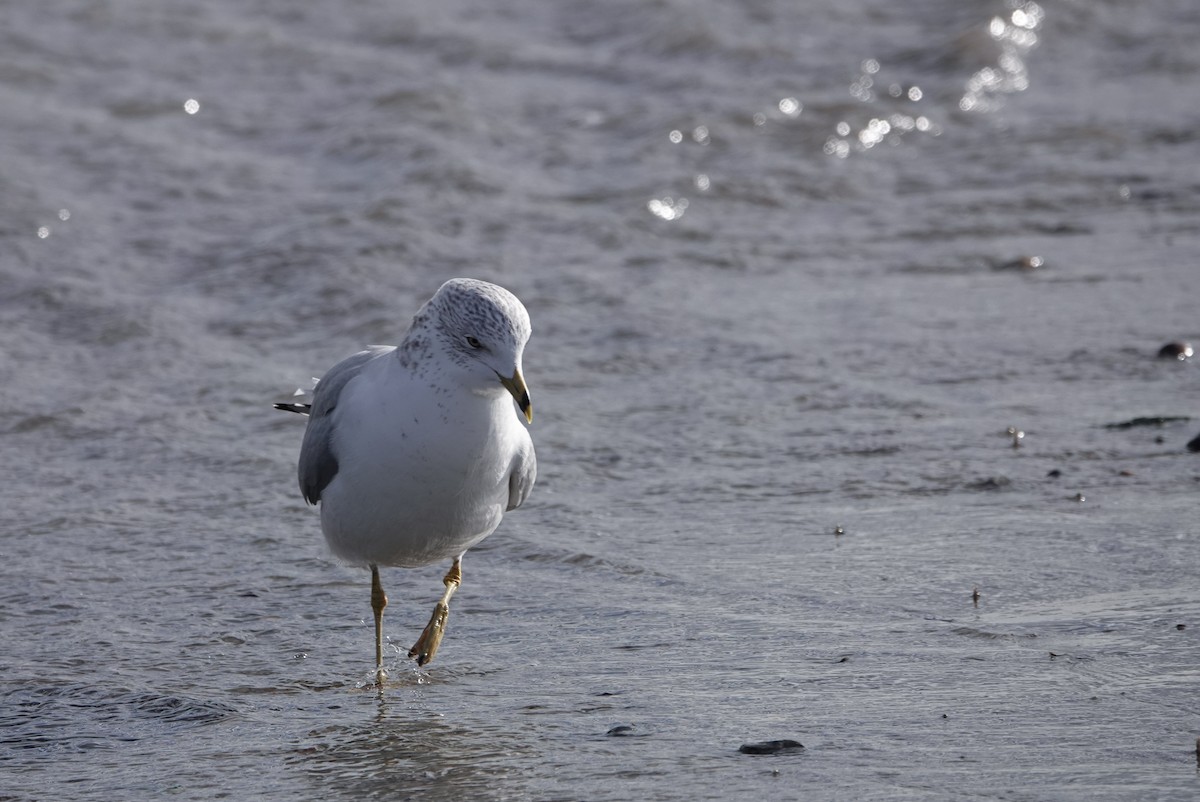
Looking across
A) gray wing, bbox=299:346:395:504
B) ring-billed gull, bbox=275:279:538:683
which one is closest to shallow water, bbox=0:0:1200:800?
ring-billed gull, bbox=275:279:538:683

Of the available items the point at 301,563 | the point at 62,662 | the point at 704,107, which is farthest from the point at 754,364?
the point at 704,107

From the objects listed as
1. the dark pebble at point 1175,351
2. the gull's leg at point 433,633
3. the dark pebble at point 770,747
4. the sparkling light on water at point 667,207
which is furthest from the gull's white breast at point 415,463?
the sparkling light on water at point 667,207

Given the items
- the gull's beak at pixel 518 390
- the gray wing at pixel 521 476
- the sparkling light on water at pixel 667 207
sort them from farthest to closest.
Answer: the sparkling light on water at pixel 667 207, the gray wing at pixel 521 476, the gull's beak at pixel 518 390

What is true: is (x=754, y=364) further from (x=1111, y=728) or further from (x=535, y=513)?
(x=1111, y=728)

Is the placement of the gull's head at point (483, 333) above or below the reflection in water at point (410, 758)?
above

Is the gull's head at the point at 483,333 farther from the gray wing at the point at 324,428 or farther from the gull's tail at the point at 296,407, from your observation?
the gull's tail at the point at 296,407

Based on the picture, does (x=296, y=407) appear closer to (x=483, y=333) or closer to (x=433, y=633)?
(x=433, y=633)

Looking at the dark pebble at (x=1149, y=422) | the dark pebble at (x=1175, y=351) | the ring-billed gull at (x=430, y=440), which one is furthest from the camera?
the dark pebble at (x=1175, y=351)

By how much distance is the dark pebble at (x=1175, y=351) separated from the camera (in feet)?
24.4

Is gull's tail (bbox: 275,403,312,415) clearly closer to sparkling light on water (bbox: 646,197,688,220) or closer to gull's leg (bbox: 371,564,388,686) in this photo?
gull's leg (bbox: 371,564,388,686)

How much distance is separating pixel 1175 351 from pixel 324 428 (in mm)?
4282

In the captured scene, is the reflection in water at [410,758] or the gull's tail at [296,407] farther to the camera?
the gull's tail at [296,407]

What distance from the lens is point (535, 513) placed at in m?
6.14

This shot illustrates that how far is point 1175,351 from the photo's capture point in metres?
7.45
